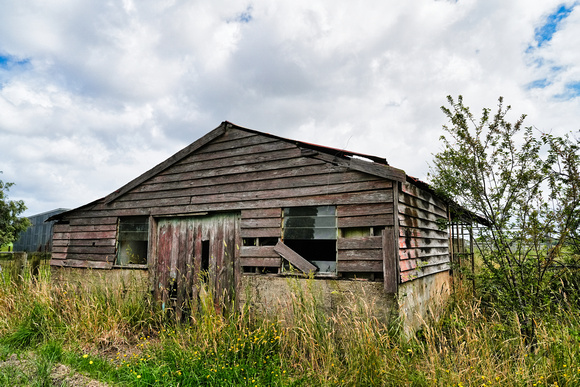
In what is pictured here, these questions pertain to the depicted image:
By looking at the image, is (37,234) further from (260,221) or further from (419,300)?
(419,300)

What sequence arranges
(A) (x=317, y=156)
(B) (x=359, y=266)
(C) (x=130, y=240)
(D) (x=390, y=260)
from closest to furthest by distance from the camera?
(D) (x=390, y=260)
(B) (x=359, y=266)
(A) (x=317, y=156)
(C) (x=130, y=240)

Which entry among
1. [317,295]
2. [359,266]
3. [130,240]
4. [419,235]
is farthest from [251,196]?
[130,240]

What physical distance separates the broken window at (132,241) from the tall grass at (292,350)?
1.99 meters

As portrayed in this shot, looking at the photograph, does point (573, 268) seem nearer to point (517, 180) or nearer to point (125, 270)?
point (517, 180)

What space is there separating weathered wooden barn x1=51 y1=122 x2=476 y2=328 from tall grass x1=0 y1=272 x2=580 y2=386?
33.8 inches

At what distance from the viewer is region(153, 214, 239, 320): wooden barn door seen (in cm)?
702

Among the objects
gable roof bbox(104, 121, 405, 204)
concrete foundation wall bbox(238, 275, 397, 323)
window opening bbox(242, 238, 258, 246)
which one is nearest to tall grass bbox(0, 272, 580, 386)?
concrete foundation wall bbox(238, 275, 397, 323)

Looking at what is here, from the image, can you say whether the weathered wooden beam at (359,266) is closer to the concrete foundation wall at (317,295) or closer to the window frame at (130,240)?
the concrete foundation wall at (317,295)

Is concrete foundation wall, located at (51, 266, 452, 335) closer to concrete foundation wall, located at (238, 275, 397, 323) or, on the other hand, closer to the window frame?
concrete foundation wall, located at (238, 275, 397, 323)

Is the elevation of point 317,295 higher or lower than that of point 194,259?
lower

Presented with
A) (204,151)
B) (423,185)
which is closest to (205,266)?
(204,151)

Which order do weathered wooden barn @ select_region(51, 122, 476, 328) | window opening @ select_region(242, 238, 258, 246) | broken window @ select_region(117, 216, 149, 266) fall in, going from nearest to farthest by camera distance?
weathered wooden barn @ select_region(51, 122, 476, 328)
window opening @ select_region(242, 238, 258, 246)
broken window @ select_region(117, 216, 149, 266)

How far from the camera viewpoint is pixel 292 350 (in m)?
4.75

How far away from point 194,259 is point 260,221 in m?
1.82
